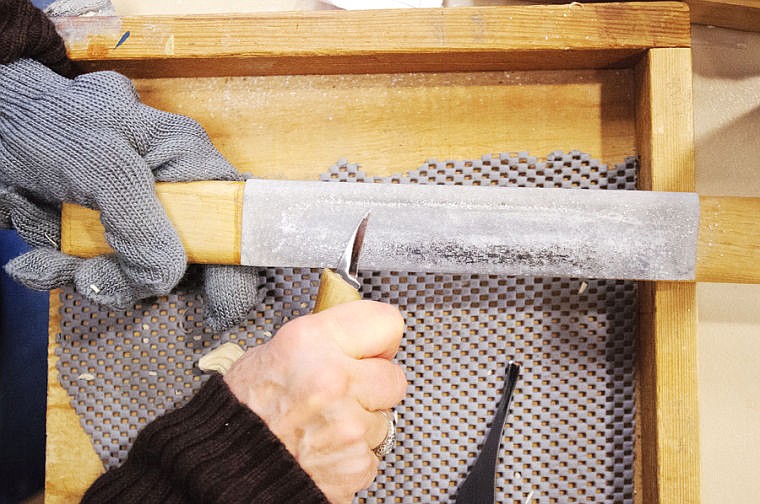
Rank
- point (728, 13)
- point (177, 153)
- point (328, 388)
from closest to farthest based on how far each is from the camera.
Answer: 1. point (328, 388)
2. point (177, 153)
3. point (728, 13)

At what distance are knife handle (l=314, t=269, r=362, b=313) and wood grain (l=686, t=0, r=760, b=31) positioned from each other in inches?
23.6

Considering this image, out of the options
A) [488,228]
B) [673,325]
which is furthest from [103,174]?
[673,325]

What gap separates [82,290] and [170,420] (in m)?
0.21

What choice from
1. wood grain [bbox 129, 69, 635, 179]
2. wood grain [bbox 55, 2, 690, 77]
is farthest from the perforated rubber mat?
wood grain [bbox 55, 2, 690, 77]

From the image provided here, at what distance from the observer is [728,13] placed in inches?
30.2

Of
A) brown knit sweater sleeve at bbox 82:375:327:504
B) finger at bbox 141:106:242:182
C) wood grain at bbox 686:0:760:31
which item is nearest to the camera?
brown knit sweater sleeve at bbox 82:375:327:504

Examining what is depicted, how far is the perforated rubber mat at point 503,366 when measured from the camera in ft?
2.31

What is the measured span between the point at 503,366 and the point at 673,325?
21 centimetres

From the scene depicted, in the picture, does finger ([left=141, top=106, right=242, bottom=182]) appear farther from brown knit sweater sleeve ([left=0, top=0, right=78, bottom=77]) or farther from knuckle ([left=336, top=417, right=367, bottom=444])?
knuckle ([left=336, top=417, right=367, bottom=444])

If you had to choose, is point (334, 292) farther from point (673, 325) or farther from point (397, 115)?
point (673, 325)

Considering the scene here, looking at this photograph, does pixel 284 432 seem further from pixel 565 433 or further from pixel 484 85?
pixel 484 85

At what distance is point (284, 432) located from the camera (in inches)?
21.4

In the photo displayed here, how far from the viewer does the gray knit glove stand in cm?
59

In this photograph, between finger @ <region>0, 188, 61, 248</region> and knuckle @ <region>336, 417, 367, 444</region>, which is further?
finger @ <region>0, 188, 61, 248</region>
